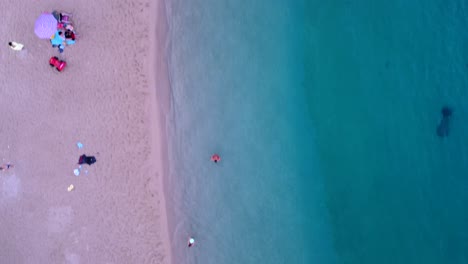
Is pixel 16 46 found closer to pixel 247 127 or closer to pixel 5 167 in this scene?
pixel 5 167

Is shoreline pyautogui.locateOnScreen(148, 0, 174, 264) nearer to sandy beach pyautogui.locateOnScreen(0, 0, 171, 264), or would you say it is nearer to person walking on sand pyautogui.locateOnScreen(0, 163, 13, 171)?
sandy beach pyautogui.locateOnScreen(0, 0, 171, 264)

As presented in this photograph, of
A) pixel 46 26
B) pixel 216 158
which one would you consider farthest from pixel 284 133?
pixel 46 26

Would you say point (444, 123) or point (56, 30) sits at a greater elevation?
point (56, 30)

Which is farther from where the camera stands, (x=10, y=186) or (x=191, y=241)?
(x=10, y=186)

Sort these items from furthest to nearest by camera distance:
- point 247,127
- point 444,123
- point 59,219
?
point 59,219 → point 247,127 → point 444,123

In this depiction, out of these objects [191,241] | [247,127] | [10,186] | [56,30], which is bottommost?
[191,241]

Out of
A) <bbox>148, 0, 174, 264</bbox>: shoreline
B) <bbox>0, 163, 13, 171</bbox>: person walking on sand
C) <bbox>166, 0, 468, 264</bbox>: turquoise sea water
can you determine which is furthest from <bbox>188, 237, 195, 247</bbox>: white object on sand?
<bbox>0, 163, 13, 171</bbox>: person walking on sand

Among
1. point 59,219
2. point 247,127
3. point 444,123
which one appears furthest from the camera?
point 59,219
